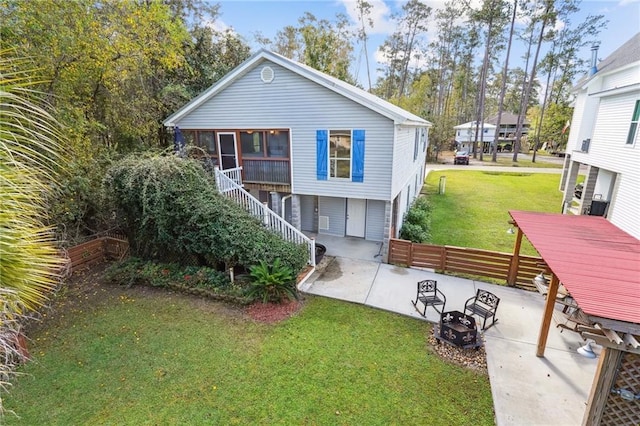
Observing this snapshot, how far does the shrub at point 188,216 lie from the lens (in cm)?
873

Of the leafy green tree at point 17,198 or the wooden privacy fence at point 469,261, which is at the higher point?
the leafy green tree at point 17,198

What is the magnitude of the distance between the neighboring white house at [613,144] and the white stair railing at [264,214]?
965 centimetres

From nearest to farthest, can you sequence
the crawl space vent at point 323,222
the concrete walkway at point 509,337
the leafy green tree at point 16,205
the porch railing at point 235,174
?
the leafy green tree at point 16,205 → the concrete walkway at point 509,337 → the porch railing at point 235,174 → the crawl space vent at point 323,222

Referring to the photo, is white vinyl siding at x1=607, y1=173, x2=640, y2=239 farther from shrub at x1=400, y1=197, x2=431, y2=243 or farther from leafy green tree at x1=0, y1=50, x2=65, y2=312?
leafy green tree at x1=0, y1=50, x2=65, y2=312

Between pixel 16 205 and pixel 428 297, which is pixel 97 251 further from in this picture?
pixel 428 297

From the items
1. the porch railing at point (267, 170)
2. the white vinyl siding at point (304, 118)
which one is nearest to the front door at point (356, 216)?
the white vinyl siding at point (304, 118)

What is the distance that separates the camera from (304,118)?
10.8 meters

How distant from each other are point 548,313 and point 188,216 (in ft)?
31.0

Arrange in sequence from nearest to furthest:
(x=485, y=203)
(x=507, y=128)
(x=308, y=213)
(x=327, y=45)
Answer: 1. (x=308, y=213)
2. (x=485, y=203)
3. (x=327, y=45)
4. (x=507, y=128)

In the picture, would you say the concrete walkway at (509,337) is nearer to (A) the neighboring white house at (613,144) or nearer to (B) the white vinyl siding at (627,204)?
(B) the white vinyl siding at (627,204)

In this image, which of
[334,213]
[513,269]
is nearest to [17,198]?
[513,269]

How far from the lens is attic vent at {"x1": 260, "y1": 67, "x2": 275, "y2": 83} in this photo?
35.5 feet

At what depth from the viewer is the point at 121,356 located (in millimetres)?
6430

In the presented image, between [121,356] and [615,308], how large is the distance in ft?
29.3
